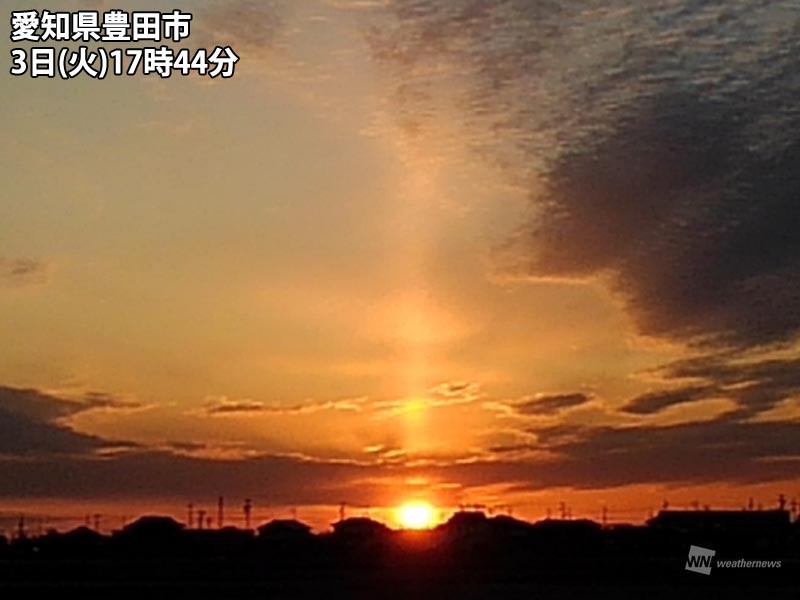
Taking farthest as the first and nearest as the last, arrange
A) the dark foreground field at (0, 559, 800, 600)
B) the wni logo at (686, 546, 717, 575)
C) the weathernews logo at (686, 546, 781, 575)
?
the weathernews logo at (686, 546, 781, 575), the wni logo at (686, 546, 717, 575), the dark foreground field at (0, 559, 800, 600)

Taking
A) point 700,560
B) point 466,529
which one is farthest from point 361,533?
point 700,560

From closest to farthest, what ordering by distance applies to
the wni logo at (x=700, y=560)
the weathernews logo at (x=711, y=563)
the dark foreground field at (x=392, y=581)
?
the dark foreground field at (x=392, y=581)
the wni logo at (x=700, y=560)
the weathernews logo at (x=711, y=563)

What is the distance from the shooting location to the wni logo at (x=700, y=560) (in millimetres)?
55656

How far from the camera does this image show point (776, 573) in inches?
2170

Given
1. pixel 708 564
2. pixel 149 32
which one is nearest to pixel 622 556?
pixel 708 564

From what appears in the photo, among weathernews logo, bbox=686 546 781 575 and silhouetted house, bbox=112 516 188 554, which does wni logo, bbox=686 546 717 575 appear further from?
silhouetted house, bbox=112 516 188 554

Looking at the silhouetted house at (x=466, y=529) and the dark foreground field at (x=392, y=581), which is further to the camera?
the silhouetted house at (x=466, y=529)

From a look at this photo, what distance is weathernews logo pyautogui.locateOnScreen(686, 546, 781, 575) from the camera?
184 ft

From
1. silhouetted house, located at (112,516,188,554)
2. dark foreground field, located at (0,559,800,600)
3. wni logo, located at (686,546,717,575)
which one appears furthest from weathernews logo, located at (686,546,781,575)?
silhouetted house, located at (112,516,188,554)

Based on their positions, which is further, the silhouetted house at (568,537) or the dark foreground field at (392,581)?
the silhouetted house at (568,537)

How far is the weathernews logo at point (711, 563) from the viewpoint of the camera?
184 ft

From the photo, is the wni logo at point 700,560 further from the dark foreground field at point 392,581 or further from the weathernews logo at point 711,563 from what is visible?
the dark foreground field at point 392,581

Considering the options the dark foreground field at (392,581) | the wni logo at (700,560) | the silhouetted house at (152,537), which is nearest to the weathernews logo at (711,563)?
the wni logo at (700,560)

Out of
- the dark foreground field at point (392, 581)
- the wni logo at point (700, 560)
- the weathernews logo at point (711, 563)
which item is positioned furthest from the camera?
the weathernews logo at point (711, 563)
